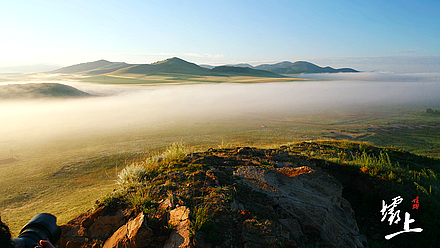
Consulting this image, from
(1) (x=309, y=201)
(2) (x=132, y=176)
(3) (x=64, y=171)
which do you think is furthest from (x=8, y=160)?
(1) (x=309, y=201)

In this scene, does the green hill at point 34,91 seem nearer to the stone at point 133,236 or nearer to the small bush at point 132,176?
the small bush at point 132,176

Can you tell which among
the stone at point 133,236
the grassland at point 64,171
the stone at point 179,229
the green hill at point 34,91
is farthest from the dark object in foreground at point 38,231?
the green hill at point 34,91

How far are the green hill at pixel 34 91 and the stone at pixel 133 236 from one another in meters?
39.2

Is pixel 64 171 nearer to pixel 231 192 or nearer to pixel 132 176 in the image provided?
pixel 132 176

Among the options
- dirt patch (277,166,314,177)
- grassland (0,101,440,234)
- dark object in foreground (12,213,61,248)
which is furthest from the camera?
grassland (0,101,440,234)

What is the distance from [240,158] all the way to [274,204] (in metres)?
2.56

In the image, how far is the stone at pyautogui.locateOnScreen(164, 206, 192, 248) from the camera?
2.94m

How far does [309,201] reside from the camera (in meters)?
4.27

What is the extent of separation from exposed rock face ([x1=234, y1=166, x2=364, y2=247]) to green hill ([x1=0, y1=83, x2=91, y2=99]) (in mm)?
39806

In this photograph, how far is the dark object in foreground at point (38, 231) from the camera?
2.25 m

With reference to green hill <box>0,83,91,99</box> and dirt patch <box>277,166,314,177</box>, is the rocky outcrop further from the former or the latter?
green hill <box>0,83,91,99</box>

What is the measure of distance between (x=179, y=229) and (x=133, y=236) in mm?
596

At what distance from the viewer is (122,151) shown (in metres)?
12.8

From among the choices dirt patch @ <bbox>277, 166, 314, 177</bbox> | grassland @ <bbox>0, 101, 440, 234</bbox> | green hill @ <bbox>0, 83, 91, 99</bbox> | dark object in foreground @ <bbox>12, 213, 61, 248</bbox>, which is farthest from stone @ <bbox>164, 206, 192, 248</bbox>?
green hill @ <bbox>0, 83, 91, 99</bbox>
